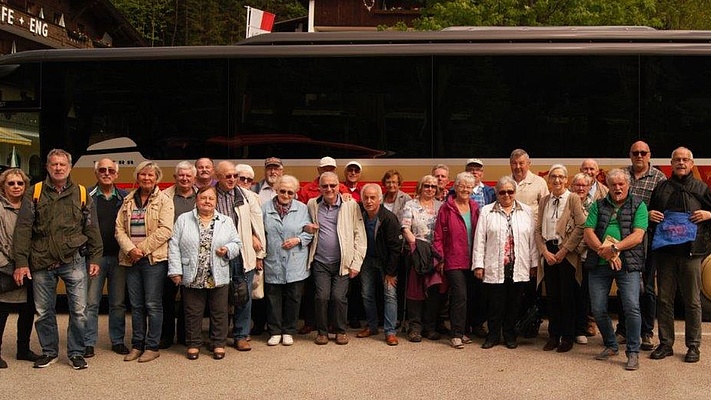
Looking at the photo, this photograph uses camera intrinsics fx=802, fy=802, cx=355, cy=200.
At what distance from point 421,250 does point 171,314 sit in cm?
258

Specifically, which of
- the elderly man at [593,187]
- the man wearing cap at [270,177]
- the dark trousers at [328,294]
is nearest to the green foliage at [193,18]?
the man wearing cap at [270,177]

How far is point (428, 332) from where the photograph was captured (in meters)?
8.38

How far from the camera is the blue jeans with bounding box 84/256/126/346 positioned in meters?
7.61

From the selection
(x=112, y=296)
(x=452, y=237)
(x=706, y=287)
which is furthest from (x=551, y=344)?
(x=112, y=296)

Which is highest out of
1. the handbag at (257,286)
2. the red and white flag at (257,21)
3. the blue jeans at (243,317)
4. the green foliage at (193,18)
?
the green foliage at (193,18)

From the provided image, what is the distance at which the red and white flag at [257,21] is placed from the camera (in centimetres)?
2642

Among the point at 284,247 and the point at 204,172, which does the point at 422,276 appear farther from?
the point at 204,172

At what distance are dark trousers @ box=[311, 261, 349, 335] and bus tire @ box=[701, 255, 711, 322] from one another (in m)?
4.25

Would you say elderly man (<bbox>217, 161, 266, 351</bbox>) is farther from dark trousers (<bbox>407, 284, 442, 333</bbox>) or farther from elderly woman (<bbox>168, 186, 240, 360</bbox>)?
dark trousers (<bbox>407, 284, 442, 333</bbox>)

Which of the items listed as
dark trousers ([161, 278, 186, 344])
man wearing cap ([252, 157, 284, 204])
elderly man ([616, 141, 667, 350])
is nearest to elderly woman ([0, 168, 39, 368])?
dark trousers ([161, 278, 186, 344])

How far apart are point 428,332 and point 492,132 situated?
8.69 feet

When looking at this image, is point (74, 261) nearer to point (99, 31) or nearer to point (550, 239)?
point (550, 239)

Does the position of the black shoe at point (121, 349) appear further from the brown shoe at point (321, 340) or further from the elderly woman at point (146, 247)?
the brown shoe at point (321, 340)

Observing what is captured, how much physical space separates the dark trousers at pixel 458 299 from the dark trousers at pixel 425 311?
249mm
